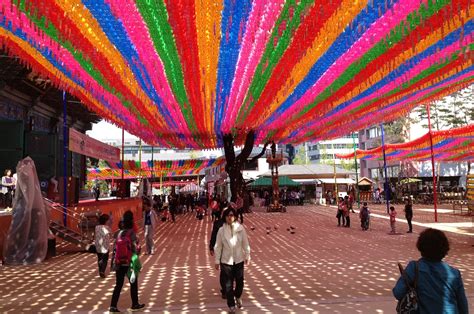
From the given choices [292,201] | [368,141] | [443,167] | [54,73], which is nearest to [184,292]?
[54,73]

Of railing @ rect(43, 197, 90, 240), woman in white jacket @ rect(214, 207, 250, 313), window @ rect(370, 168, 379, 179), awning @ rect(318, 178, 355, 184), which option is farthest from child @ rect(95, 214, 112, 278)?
window @ rect(370, 168, 379, 179)

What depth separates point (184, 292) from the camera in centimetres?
612

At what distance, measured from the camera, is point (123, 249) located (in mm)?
5121

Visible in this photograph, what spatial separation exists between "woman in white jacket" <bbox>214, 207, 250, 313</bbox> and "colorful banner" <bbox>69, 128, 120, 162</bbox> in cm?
802

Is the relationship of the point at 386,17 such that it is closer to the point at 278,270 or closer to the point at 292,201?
the point at 278,270

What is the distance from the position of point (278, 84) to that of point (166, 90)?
299 centimetres

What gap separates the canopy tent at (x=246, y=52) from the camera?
239 inches

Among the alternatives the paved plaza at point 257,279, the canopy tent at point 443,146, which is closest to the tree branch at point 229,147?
the canopy tent at point 443,146

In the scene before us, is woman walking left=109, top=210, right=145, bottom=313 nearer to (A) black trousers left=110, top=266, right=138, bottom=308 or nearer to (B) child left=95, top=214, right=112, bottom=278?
(A) black trousers left=110, top=266, right=138, bottom=308

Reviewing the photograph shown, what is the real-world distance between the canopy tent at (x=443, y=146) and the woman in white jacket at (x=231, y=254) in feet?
50.3

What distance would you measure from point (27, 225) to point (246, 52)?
6244 mm

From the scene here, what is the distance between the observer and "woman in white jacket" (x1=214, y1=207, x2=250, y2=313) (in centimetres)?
496

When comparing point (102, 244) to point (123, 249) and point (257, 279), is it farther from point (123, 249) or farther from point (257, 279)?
point (257, 279)

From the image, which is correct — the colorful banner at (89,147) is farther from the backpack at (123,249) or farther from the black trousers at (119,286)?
the black trousers at (119,286)
